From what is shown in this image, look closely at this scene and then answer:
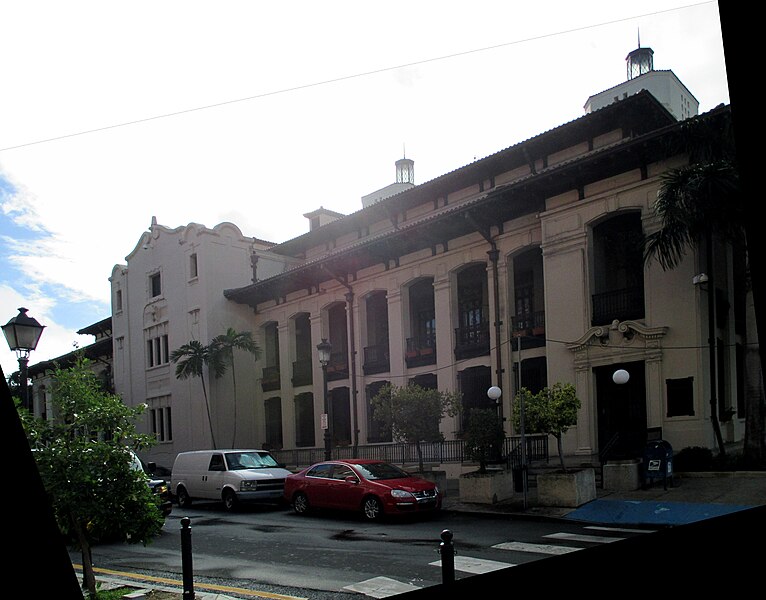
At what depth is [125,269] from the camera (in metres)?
11.6

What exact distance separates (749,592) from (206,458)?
19.0 metres

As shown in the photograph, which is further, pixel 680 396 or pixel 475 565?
pixel 680 396

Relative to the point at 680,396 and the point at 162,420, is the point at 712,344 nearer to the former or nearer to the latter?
the point at 680,396

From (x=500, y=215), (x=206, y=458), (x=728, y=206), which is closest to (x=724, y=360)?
(x=728, y=206)

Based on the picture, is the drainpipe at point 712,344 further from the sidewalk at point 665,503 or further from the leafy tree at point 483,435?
the leafy tree at point 483,435

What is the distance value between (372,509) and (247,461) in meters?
6.30

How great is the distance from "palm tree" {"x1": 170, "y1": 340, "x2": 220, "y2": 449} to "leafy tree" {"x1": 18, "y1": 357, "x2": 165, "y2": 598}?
21.1 meters

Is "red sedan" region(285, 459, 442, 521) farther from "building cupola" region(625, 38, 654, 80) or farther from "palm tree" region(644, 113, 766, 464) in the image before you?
"building cupola" region(625, 38, 654, 80)

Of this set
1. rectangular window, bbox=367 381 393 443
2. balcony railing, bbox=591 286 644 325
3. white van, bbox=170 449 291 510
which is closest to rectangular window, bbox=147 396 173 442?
rectangular window, bbox=367 381 393 443

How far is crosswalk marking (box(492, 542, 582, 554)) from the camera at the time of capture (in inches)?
448

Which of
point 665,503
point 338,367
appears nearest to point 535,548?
point 665,503

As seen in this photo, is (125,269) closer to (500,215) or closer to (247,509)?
(247,509)

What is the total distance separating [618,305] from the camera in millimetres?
20984

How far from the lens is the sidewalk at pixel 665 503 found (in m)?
13.9
